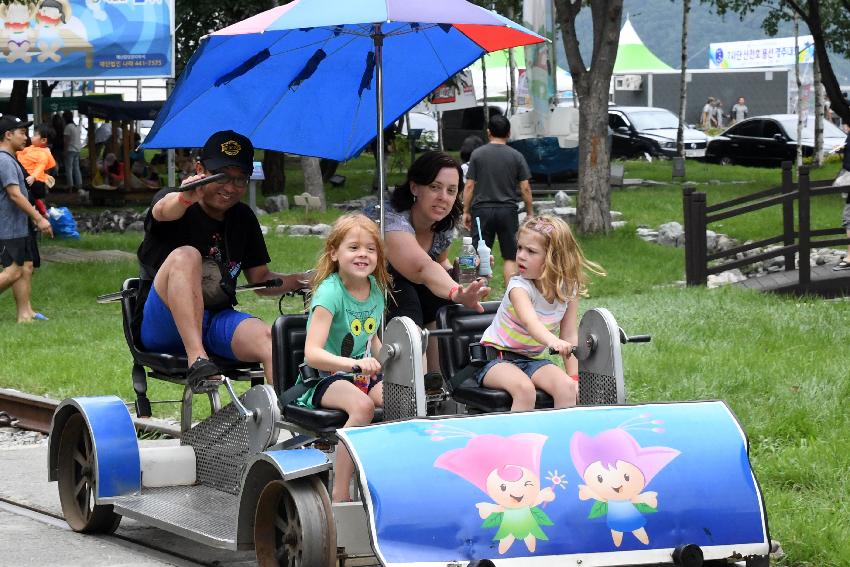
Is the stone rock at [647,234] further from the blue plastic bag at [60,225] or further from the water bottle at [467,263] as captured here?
the water bottle at [467,263]

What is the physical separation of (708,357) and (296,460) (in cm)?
562

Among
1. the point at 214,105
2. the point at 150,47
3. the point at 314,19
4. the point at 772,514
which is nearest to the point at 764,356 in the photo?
the point at 772,514

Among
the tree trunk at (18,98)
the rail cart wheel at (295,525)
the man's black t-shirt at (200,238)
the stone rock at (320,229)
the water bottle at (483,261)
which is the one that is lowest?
the stone rock at (320,229)

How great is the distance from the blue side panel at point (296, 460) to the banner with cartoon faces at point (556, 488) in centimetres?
20

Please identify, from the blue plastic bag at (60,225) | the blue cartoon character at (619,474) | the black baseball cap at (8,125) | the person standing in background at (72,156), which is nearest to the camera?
the blue cartoon character at (619,474)

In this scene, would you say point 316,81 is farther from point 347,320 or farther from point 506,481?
point 506,481

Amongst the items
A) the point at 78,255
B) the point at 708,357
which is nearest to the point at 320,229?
the point at 78,255

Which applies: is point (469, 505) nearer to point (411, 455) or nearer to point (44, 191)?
point (411, 455)

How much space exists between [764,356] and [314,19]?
5441mm

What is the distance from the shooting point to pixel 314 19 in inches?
229

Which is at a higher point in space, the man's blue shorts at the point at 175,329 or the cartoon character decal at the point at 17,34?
the cartoon character decal at the point at 17,34

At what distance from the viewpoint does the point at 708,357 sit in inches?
400

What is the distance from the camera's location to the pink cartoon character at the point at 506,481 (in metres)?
4.81

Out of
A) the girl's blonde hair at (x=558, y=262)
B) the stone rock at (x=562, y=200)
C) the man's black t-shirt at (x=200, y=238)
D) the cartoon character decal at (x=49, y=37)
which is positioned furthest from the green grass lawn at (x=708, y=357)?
the stone rock at (x=562, y=200)
